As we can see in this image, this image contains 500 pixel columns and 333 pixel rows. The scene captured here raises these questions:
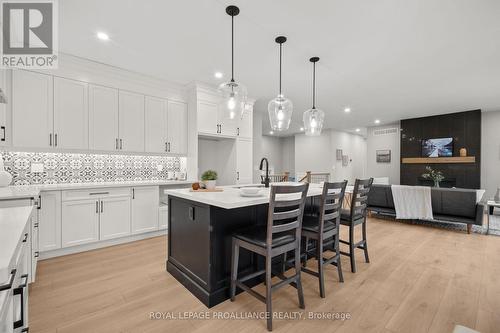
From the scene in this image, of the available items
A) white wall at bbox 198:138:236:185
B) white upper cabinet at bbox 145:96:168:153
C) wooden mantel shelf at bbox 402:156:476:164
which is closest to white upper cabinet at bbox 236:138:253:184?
white wall at bbox 198:138:236:185

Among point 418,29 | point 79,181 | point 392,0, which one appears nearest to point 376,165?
point 418,29

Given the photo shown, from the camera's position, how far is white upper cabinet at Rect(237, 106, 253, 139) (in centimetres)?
509

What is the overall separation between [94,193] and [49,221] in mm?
582

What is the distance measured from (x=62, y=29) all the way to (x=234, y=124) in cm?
297

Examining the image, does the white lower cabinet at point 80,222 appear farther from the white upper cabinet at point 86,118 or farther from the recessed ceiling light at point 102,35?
the recessed ceiling light at point 102,35

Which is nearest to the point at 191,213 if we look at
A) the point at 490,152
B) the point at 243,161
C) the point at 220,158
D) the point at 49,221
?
the point at 49,221

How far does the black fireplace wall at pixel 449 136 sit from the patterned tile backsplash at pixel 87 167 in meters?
7.07

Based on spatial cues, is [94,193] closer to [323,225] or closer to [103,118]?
[103,118]

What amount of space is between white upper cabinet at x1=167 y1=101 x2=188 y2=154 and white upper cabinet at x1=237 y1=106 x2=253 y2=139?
113 cm

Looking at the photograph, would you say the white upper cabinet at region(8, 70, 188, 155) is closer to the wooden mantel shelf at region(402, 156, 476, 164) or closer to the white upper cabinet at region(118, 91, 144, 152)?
the white upper cabinet at region(118, 91, 144, 152)

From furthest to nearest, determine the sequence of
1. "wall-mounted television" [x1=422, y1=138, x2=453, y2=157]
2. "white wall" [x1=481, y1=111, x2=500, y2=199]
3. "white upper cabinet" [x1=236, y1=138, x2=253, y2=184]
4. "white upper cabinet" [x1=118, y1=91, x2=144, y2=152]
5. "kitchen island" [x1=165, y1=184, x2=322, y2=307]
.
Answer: "wall-mounted television" [x1=422, y1=138, x2=453, y2=157] < "white wall" [x1=481, y1=111, x2=500, y2=199] < "white upper cabinet" [x1=236, y1=138, x2=253, y2=184] < "white upper cabinet" [x1=118, y1=91, x2=144, y2=152] < "kitchen island" [x1=165, y1=184, x2=322, y2=307]

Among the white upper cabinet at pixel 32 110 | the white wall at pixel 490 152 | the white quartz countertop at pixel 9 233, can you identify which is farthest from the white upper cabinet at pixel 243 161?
the white wall at pixel 490 152

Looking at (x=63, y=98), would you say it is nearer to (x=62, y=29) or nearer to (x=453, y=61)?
(x=62, y=29)

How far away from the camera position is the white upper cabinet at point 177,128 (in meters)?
4.45
